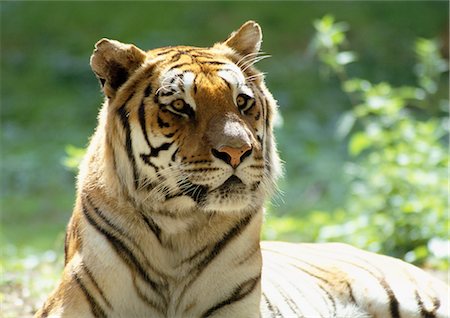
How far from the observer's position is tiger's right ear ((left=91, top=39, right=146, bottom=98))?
121 inches

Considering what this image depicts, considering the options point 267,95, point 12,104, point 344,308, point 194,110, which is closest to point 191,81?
point 194,110

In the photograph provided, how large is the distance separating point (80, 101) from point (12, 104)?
81cm

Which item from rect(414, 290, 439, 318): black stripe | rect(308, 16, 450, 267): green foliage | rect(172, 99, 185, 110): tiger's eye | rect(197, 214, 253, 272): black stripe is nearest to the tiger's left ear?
rect(172, 99, 185, 110): tiger's eye

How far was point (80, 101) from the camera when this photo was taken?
35.8 ft

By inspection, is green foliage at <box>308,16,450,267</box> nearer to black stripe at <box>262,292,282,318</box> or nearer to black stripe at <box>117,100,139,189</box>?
black stripe at <box>262,292,282,318</box>

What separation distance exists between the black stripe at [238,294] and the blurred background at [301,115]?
4.28 feet

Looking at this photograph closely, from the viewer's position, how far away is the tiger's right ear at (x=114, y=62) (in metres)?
3.07

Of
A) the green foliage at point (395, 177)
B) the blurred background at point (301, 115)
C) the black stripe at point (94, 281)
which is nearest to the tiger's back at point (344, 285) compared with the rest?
the black stripe at point (94, 281)

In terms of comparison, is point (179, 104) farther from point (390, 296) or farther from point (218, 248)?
point (390, 296)

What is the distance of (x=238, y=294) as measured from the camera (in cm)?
307

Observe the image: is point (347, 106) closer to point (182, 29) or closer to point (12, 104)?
point (182, 29)

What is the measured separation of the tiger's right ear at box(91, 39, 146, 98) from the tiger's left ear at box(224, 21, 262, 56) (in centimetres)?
38

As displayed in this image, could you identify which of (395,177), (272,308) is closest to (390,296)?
(272,308)

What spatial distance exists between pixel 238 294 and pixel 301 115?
7294 millimetres
